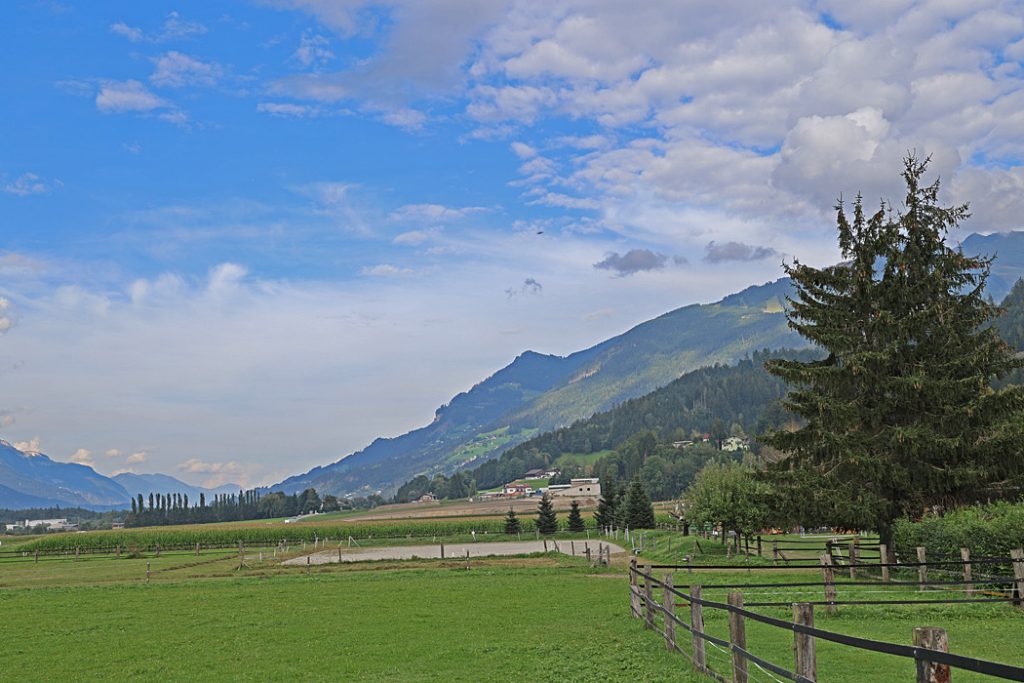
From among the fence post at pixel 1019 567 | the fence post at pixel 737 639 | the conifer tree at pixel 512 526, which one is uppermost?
the fence post at pixel 737 639

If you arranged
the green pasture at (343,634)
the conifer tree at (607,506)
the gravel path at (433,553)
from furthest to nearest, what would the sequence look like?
the conifer tree at (607,506) < the gravel path at (433,553) < the green pasture at (343,634)

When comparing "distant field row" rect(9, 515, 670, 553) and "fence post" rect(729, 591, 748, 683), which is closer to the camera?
"fence post" rect(729, 591, 748, 683)

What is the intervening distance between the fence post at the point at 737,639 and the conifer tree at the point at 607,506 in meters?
87.1

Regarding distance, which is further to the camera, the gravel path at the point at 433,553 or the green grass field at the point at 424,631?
the gravel path at the point at 433,553

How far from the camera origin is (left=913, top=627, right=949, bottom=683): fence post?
6328 millimetres

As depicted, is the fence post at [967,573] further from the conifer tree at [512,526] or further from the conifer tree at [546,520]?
the conifer tree at [512,526]

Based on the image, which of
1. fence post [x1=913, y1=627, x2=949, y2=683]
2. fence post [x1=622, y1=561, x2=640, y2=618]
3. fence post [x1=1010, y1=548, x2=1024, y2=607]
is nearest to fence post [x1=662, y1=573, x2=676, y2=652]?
fence post [x1=622, y1=561, x2=640, y2=618]

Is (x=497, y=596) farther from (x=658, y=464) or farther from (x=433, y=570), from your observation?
(x=658, y=464)

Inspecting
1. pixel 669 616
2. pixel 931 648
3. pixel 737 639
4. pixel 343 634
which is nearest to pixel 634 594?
pixel 669 616

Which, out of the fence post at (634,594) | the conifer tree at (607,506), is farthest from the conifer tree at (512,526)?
the fence post at (634,594)

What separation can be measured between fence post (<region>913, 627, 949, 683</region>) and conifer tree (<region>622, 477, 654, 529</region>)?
3340 inches

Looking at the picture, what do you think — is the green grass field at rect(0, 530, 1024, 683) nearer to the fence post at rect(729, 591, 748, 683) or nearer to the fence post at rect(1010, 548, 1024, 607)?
the fence post at rect(1010, 548, 1024, 607)

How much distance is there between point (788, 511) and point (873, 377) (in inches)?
282

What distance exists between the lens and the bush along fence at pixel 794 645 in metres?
5.91
